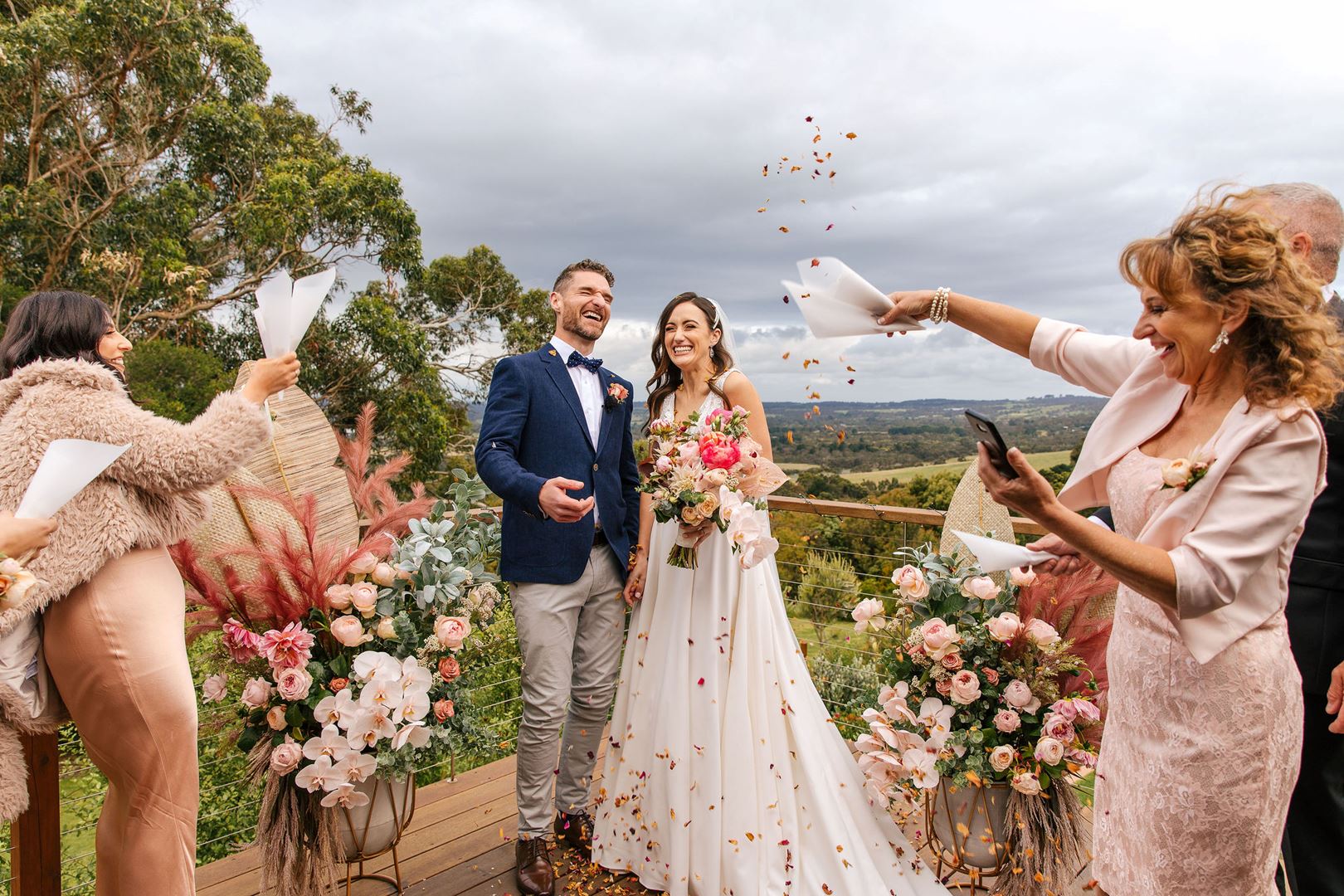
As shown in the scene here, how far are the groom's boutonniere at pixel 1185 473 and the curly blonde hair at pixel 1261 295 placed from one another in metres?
0.14

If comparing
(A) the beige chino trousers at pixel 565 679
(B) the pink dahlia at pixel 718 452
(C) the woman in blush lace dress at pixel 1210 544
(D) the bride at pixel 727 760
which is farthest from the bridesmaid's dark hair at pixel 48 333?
(C) the woman in blush lace dress at pixel 1210 544

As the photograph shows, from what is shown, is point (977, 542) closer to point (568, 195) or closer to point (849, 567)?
point (849, 567)

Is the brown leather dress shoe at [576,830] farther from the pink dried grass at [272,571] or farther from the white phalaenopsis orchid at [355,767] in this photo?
the pink dried grass at [272,571]

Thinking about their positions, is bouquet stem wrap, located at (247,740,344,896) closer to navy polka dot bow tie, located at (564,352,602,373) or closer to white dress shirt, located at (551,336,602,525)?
white dress shirt, located at (551,336,602,525)

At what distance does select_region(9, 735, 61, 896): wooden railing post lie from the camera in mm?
2088

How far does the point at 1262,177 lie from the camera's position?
5.47 feet

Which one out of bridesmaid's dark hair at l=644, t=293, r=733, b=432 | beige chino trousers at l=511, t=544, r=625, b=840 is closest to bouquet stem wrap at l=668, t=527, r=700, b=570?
beige chino trousers at l=511, t=544, r=625, b=840

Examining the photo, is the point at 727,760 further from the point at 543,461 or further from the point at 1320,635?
the point at 1320,635

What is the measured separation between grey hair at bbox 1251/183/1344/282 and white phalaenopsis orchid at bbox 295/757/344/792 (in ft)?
9.51

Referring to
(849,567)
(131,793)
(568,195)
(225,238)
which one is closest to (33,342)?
(131,793)

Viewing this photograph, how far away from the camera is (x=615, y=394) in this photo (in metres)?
3.02

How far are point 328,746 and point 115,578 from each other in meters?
0.78

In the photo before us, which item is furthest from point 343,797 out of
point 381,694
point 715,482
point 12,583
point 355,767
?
point 715,482

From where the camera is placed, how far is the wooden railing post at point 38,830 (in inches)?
82.2
